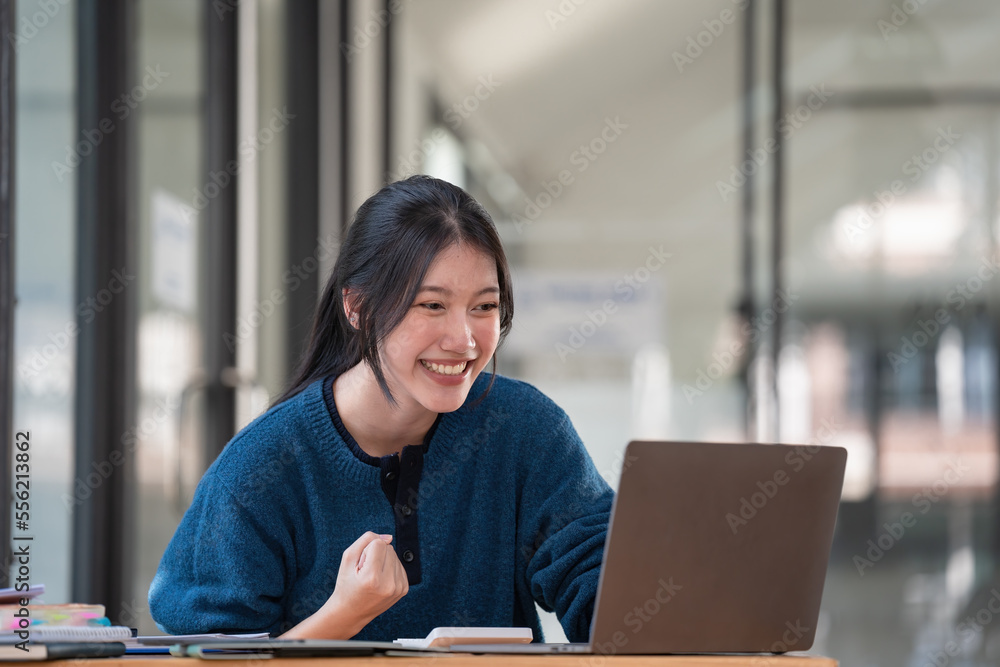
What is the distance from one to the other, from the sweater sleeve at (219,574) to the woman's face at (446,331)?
29cm

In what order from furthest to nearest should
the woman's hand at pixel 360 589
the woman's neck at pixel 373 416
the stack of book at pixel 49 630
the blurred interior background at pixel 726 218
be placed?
the blurred interior background at pixel 726 218 → the woman's neck at pixel 373 416 → the woman's hand at pixel 360 589 → the stack of book at pixel 49 630

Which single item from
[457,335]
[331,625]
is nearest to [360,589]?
[331,625]

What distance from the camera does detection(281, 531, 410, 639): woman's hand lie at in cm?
127

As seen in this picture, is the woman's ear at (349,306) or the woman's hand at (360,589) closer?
the woman's hand at (360,589)

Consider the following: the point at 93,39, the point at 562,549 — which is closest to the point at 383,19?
the point at 93,39

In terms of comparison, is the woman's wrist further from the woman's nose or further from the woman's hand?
the woman's nose

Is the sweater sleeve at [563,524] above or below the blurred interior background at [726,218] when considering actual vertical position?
below

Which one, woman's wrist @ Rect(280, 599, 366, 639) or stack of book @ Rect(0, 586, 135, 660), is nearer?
stack of book @ Rect(0, 586, 135, 660)

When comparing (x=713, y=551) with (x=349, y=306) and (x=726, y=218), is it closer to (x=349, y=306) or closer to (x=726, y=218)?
(x=349, y=306)

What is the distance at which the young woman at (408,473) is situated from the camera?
4.82 feet

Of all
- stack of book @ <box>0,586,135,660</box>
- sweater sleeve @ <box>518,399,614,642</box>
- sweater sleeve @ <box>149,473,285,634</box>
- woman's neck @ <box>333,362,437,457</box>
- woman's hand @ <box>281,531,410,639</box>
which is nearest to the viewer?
stack of book @ <box>0,586,135,660</box>

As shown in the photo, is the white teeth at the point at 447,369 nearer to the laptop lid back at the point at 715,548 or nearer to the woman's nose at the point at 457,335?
the woman's nose at the point at 457,335

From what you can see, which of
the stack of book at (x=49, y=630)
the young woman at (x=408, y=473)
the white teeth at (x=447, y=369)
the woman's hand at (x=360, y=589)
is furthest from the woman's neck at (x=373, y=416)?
the stack of book at (x=49, y=630)

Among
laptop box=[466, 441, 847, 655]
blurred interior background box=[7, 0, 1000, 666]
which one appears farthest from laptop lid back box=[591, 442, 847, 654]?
blurred interior background box=[7, 0, 1000, 666]
